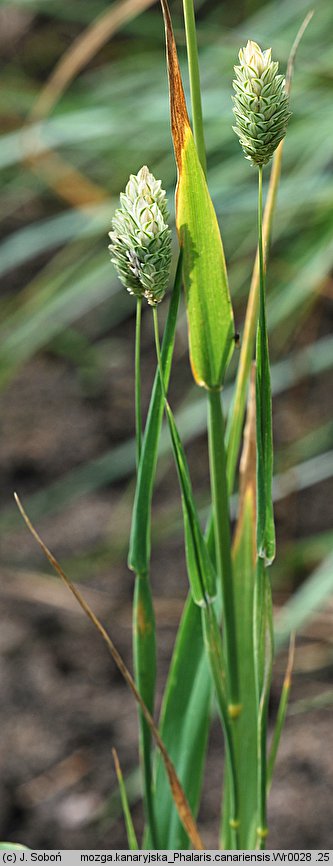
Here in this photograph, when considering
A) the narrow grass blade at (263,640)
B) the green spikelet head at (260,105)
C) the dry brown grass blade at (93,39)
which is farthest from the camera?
the dry brown grass blade at (93,39)

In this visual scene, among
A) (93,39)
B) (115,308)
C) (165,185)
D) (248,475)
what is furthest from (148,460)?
(115,308)

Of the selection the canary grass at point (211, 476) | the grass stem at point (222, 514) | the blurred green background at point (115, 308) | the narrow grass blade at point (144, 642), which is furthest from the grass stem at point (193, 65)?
the blurred green background at point (115, 308)

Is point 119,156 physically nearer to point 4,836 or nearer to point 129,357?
point 129,357

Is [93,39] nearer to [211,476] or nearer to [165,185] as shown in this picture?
[165,185]

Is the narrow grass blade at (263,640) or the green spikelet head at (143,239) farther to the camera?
the narrow grass blade at (263,640)

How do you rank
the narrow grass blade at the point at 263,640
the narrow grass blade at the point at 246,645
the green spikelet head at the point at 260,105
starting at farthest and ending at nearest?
the narrow grass blade at the point at 246,645 → the narrow grass blade at the point at 263,640 → the green spikelet head at the point at 260,105
